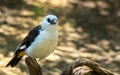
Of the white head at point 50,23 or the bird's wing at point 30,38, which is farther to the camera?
the bird's wing at point 30,38

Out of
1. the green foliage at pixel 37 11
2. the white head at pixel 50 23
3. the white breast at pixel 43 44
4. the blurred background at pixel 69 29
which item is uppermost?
the white head at pixel 50 23

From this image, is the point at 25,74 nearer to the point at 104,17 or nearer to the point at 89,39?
the point at 89,39

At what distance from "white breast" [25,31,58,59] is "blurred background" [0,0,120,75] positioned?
2408 mm

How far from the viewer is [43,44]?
5.08 metres

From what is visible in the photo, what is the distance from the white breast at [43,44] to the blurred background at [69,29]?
2.41 metres

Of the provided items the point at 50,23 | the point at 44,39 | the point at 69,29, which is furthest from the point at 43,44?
the point at 69,29

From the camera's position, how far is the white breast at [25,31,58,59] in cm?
A: 507

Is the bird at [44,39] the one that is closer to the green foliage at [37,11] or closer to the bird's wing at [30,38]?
the bird's wing at [30,38]

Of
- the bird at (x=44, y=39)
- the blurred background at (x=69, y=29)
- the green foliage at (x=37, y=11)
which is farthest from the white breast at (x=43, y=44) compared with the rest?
the green foliage at (x=37, y=11)

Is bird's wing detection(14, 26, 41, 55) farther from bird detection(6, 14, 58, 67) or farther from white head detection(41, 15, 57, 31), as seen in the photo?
→ white head detection(41, 15, 57, 31)

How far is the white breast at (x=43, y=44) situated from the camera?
507 centimetres

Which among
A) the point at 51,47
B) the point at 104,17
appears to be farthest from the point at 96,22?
the point at 51,47

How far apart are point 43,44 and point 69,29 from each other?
501cm

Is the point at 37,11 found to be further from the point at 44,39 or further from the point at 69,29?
the point at 44,39
